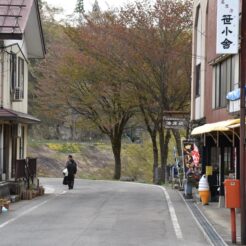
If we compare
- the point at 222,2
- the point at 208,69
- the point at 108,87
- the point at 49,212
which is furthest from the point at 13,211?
the point at 108,87

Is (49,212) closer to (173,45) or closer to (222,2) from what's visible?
(222,2)

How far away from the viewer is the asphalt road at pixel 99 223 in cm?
1248

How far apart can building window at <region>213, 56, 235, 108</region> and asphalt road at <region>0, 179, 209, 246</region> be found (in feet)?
14.2

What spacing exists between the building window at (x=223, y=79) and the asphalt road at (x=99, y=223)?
433 centimetres

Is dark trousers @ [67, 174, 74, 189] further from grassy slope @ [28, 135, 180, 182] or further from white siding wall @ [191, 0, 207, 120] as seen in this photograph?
grassy slope @ [28, 135, 180, 182]

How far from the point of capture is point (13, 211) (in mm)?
18656

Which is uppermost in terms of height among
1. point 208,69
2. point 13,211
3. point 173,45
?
point 173,45

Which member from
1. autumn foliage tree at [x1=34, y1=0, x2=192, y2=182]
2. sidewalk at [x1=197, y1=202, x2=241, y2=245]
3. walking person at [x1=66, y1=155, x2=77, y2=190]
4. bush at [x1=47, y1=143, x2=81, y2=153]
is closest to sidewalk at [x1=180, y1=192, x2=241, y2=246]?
sidewalk at [x1=197, y1=202, x2=241, y2=245]

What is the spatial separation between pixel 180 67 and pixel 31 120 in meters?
13.8

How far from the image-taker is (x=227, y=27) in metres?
16.1

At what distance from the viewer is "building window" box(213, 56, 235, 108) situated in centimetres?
2100

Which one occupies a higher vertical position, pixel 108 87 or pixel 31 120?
pixel 108 87

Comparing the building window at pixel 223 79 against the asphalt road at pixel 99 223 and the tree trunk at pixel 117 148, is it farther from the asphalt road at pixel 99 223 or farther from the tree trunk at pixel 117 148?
the tree trunk at pixel 117 148

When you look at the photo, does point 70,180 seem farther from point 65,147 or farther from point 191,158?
point 65,147
